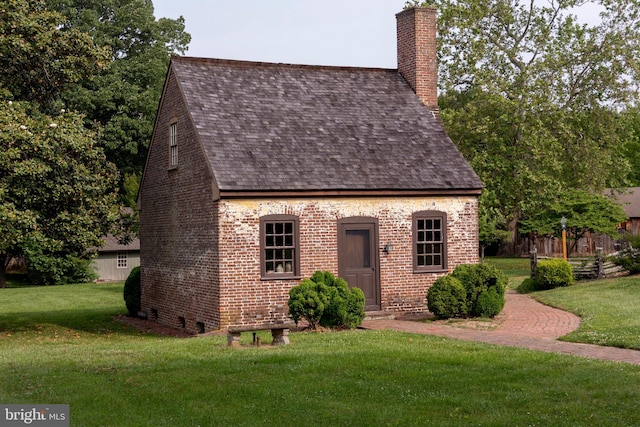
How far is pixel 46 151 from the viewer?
2012cm

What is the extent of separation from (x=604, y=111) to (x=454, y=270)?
24.0 metres

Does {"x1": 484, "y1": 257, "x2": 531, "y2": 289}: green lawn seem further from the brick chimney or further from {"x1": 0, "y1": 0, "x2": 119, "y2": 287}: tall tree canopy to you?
{"x1": 0, "y1": 0, "x2": 119, "y2": 287}: tall tree canopy

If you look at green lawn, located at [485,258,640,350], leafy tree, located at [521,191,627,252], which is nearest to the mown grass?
green lawn, located at [485,258,640,350]

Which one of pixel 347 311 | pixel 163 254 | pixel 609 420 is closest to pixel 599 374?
pixel 609 420

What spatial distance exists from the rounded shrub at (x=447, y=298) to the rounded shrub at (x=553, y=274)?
32.5ft

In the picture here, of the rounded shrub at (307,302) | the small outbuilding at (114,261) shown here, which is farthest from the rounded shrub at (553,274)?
the small outbuilding at (114,261)

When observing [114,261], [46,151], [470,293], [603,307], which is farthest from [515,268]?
[46,151]

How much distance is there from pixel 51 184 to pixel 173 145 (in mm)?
3665

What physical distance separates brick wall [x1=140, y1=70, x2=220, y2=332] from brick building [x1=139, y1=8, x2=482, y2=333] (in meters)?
0.06

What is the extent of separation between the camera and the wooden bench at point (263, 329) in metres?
15.4

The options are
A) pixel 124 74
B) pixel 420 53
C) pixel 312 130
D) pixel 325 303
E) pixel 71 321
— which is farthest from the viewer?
pixel 124 74

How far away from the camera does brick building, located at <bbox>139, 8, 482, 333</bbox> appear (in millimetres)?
19844

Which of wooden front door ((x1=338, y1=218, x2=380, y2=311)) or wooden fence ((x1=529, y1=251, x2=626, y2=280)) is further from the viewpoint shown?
wooden fence ((x1=529, y1=251, x2=626, y2=280))

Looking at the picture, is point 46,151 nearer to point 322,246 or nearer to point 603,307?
point 322,246
